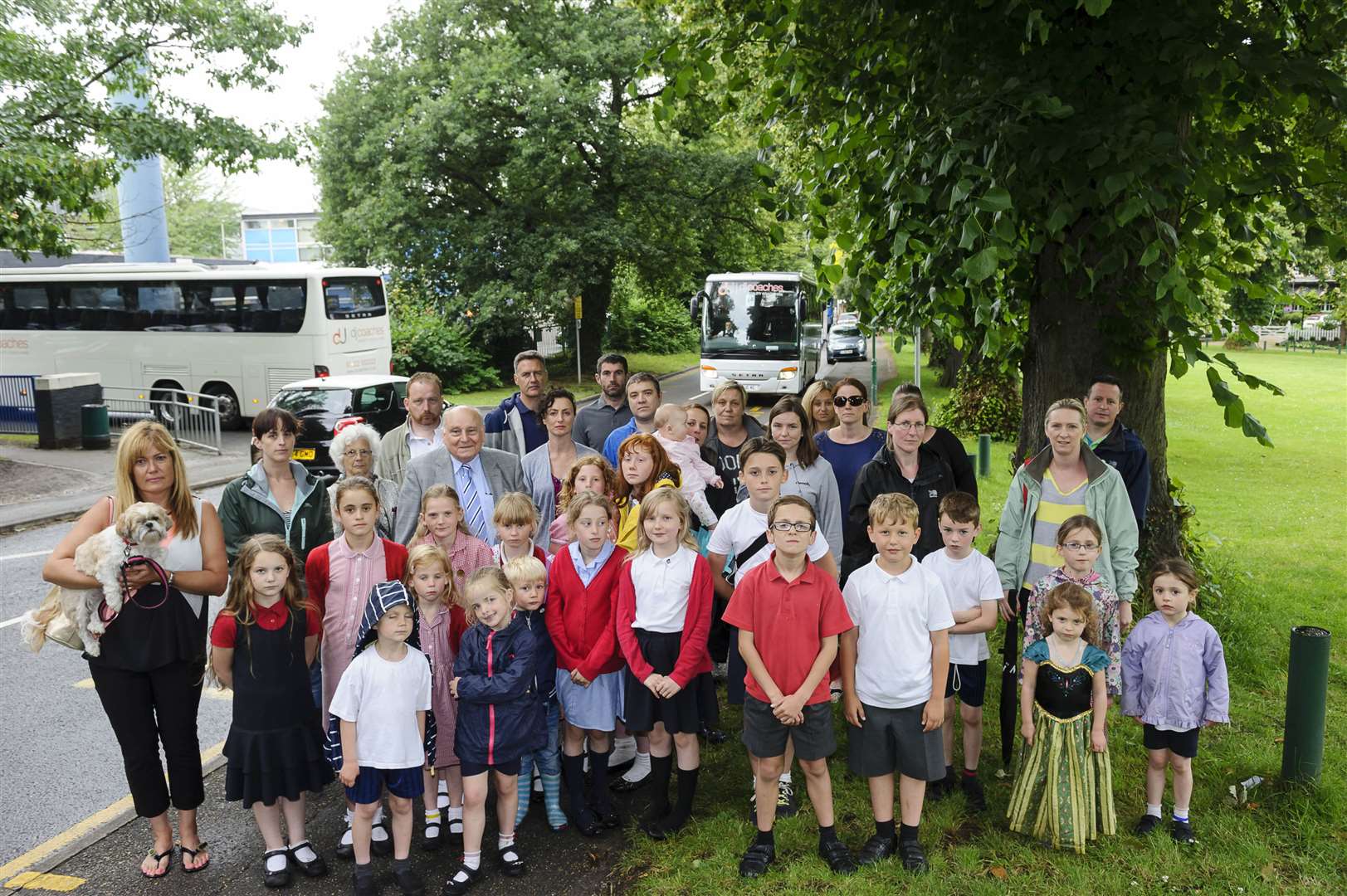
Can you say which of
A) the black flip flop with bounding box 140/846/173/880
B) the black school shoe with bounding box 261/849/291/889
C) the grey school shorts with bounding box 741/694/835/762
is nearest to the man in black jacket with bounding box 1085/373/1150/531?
the grey school shorts with bounding box 741/694/835/762

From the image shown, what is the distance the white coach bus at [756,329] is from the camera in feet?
78.6

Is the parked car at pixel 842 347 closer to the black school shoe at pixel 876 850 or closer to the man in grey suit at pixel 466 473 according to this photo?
the man in grey suit at pixel 466 473

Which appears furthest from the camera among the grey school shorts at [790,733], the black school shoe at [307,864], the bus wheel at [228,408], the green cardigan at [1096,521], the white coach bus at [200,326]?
Result: the bus wheel at [228,408]

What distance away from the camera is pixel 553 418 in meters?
5.75

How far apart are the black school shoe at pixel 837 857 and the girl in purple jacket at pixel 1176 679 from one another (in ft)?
4.51

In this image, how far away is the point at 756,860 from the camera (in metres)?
4.21

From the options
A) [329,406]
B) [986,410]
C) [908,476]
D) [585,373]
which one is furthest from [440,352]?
[908,476]

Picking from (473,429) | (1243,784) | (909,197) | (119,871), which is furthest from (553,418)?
(1243,784)

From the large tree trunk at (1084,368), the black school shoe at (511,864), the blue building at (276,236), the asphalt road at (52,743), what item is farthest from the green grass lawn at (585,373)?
the blue building at (276,236)

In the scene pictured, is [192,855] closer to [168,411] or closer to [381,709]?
[381,709]

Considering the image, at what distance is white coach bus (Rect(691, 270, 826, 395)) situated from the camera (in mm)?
23953

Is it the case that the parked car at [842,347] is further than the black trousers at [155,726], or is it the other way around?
the parked car at [842,347]

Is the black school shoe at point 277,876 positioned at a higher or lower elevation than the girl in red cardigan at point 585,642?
lower

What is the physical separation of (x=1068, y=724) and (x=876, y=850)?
99cm
